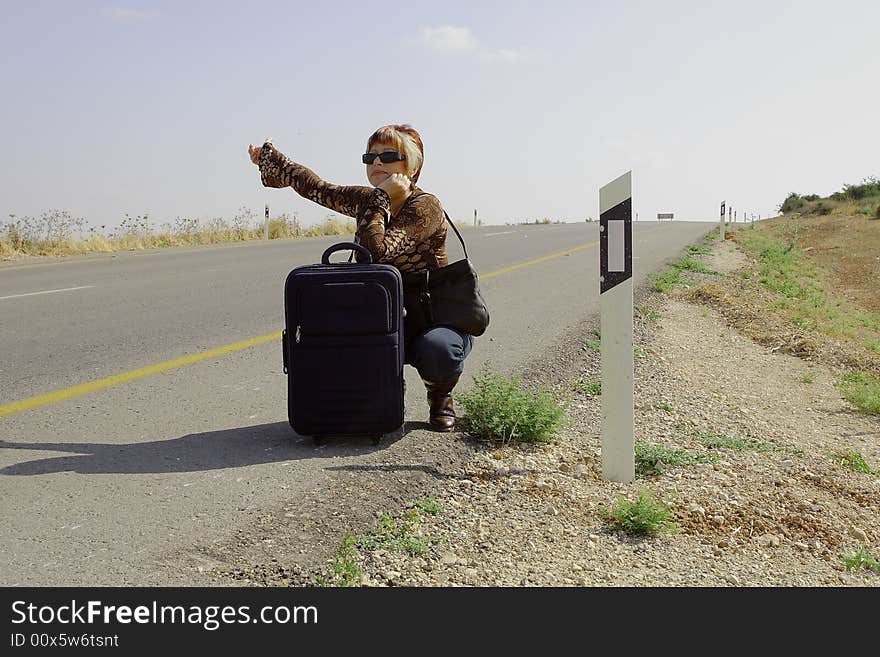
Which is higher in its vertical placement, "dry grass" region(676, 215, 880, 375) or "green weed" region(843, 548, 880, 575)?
"dry grass" region(676, 215, 880, 375)

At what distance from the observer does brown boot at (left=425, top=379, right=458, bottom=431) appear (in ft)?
16.1

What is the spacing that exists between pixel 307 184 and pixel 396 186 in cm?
63

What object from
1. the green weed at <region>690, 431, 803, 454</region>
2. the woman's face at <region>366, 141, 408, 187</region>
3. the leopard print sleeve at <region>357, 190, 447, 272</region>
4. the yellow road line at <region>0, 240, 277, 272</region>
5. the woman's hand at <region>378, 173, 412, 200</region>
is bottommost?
the green weed at <region>690, 431, 803, 454</region>

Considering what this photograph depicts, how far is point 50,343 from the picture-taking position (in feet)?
25.0

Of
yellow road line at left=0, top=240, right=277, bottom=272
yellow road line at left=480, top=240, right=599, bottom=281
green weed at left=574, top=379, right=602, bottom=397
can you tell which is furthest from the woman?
yellow road line at left=0, top=240, right=277, bottom=272

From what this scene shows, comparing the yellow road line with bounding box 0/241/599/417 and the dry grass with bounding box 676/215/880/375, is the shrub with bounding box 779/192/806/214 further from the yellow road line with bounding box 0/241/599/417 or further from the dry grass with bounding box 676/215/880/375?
the yellow road line with bounding box 0/241/599/417

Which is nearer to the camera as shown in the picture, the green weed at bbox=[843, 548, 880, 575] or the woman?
the green weed at bbox=[843, 548, 880, 575]

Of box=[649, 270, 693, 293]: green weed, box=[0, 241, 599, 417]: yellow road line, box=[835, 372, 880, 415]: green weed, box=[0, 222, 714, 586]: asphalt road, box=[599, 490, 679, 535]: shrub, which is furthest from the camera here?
box=[649, 270, 693, 293]: green weed

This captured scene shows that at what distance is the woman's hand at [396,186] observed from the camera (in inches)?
182

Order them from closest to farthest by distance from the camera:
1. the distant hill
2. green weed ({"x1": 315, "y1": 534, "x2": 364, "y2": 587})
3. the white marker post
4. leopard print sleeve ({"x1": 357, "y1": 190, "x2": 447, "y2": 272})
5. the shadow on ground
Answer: green weed ({"x1": 315, "y1": 534, "x2": 364, "y2": 587}) → the white marker post → the shadow on ground → leopard print sleeve ({"x1": 357, "y1": 190, "x2": 447, "y2": 272}) → the distant hill

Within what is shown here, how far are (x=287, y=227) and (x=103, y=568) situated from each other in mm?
25162

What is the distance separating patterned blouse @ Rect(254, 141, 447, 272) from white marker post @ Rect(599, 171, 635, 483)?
3.30ft

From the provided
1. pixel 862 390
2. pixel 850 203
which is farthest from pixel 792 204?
pixel 862 390

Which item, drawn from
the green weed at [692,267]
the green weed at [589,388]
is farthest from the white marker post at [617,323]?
the green weed at [692,267]
